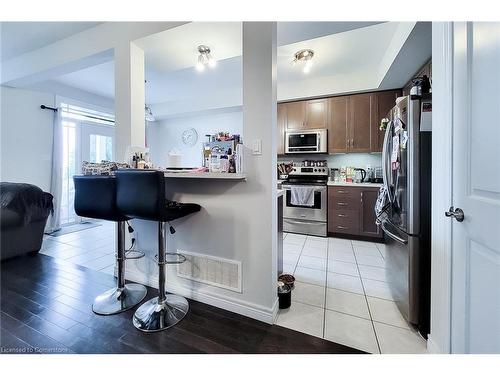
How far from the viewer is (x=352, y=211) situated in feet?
11.0

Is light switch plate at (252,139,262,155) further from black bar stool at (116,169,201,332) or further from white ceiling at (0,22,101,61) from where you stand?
white ceiling at (0,22,101,61)

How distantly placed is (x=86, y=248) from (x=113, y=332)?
84.3 inches

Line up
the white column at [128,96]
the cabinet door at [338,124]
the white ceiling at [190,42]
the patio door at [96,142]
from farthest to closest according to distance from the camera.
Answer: the patio door at [96,142]
the cabinet door at [338,124]
the white column at [128,96]
the white ceiling at [190,42]

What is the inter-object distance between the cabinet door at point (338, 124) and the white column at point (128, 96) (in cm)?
295

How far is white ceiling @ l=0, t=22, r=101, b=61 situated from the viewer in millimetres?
2256

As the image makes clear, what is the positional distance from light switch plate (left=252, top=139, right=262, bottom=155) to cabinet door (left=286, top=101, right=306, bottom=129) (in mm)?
2665

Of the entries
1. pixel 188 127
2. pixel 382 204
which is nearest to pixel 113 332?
pixel 382 204

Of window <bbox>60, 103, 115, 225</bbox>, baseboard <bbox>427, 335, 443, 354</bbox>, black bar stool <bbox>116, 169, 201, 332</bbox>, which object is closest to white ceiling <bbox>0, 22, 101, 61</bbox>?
window <bbox>60, 103, 115, 225</bbox>

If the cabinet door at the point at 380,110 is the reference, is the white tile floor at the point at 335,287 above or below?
below

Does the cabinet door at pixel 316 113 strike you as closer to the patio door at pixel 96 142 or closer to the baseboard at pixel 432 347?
the baseboard at pixel 432 347

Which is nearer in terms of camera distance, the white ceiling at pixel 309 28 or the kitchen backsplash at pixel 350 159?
the white ceiling at pixel 309 28

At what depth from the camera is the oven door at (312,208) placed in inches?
138

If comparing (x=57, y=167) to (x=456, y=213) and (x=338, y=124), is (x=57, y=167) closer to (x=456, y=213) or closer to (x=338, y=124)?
(x=338, y=124)

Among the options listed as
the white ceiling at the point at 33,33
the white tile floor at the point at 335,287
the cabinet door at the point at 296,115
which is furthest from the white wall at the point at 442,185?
the white ceiling at the point at 33,33
